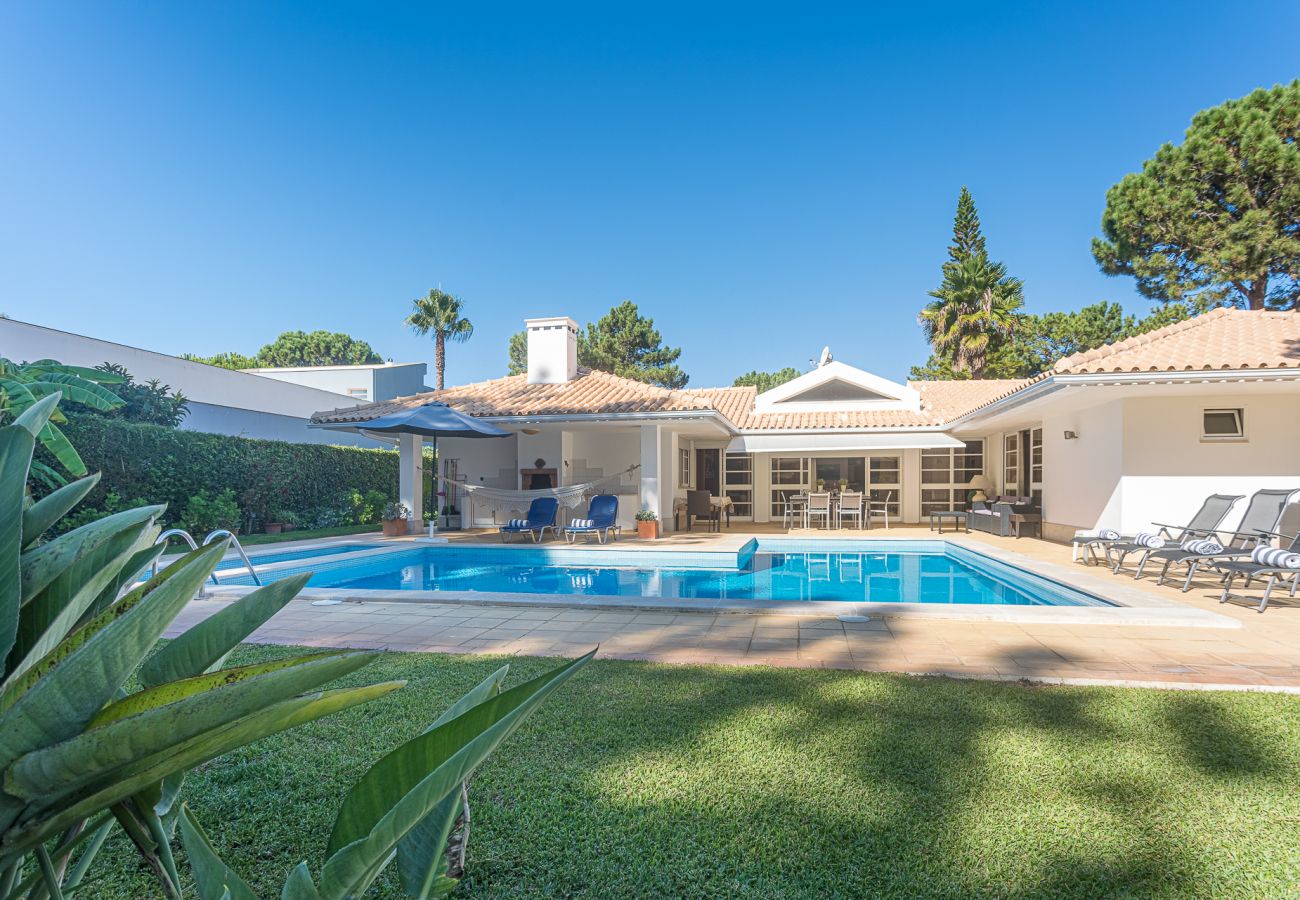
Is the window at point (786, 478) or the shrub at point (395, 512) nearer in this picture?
the shrub at point (395, 512)

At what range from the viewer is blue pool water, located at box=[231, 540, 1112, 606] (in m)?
13.3

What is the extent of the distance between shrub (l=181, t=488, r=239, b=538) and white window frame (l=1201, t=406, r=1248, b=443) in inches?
935

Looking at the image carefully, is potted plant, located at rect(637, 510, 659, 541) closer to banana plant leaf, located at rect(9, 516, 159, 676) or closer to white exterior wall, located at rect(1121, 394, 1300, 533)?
white exterior wall, located at rect(1121, 394, 1300, 533)

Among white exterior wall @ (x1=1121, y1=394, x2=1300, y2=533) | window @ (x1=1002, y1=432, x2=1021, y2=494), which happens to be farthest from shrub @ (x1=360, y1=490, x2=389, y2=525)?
white exterior wall @ (x1=1121, y1=394, x2=1300, y2=533)

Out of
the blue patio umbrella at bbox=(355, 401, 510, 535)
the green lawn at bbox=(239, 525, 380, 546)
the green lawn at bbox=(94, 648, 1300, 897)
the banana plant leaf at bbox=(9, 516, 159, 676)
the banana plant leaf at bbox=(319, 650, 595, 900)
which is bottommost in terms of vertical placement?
the green lawn at bbox=(94, 648, 1300, 897)

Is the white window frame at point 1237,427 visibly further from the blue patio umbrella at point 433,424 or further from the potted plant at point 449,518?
the potted plant at point 449,518

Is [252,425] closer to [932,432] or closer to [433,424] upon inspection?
[433,424]

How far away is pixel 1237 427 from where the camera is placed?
49.9 feet

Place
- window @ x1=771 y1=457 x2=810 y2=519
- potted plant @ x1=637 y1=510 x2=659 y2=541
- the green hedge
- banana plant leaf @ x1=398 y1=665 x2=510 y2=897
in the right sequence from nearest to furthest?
banana plant leaf @ x1=398 y1=665 x2=510 y2=897
the green hedge
potted plant @ x1=637 y1=510 x2=659 y2=541
window @ x1=771 y1=457 x2=810 y2=519

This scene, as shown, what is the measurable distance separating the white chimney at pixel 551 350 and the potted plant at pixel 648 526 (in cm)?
708

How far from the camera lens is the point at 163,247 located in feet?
95.2

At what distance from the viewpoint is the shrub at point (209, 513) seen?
18.0 meters

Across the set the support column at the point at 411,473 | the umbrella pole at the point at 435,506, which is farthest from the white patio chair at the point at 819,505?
the support column at the point at 411,473

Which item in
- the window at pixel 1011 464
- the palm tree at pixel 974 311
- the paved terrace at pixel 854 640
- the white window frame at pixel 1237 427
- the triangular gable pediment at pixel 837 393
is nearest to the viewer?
the paved terrace at pixel 854 640
